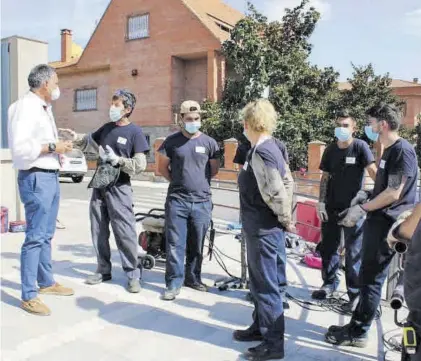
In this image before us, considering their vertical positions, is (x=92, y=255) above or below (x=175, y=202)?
below

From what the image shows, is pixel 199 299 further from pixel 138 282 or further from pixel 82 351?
pixel 82 351

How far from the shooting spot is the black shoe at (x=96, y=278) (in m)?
4.75

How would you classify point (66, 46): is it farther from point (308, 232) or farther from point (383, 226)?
point (383, 226)

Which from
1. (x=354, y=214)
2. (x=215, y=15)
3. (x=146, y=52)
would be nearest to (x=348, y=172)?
(x=354, y=214)

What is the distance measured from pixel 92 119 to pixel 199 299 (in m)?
27.5

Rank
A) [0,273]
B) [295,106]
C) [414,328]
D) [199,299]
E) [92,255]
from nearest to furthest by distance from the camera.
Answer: [414,328], [199,299], [0,273], [92,255], [295,106]

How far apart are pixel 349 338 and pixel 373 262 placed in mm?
654

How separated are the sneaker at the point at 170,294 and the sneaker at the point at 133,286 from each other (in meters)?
0.32

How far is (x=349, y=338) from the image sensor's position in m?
3.46

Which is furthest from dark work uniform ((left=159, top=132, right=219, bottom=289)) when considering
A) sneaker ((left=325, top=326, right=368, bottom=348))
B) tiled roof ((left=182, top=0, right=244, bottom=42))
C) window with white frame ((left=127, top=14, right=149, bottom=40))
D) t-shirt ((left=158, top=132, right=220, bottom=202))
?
window with white frame ((left=127, top=14, right=149, bottom=40))

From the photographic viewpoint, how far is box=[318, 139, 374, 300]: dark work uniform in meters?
4.24

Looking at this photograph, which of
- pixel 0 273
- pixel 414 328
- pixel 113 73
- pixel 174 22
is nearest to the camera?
pixel 414 328

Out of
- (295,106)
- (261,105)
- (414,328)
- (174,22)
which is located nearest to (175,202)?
(261,105)

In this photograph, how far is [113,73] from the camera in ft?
94.4
